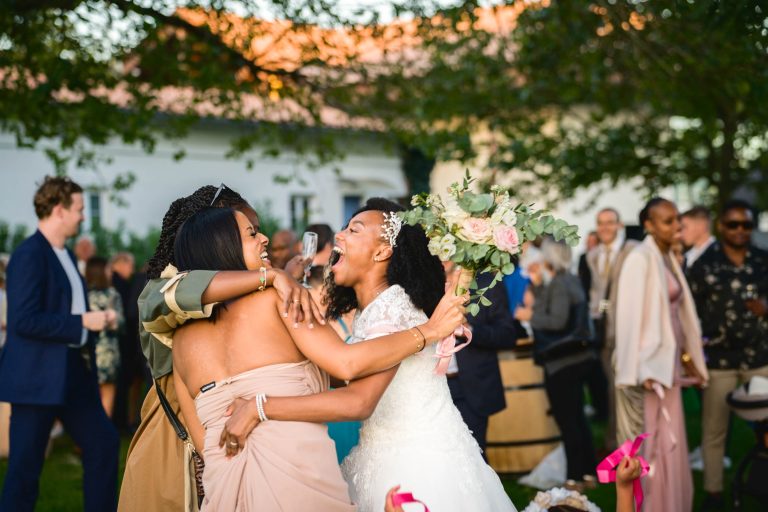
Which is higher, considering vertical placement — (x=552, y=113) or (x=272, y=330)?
(x=552, y=113)

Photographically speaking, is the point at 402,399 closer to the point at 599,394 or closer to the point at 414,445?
the point at 414,445

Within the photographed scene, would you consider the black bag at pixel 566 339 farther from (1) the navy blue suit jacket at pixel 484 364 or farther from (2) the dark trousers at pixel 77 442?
(2) the dark trousers at pixel 77 442

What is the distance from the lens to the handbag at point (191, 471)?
12.8 ft

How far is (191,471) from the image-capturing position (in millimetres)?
3947

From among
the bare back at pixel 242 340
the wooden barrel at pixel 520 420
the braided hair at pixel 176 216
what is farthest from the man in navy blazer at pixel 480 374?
the bare back at pixel 242 340

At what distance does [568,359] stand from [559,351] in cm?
A: 10

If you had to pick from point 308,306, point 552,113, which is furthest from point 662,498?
point 552,113

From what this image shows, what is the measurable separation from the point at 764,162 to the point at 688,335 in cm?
1040

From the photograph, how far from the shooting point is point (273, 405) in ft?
10.7

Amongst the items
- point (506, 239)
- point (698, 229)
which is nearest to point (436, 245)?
point (506, 239)

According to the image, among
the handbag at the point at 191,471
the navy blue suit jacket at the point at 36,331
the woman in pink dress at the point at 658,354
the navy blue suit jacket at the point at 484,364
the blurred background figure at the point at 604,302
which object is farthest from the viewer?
the blurred background figure at the point at 604,302

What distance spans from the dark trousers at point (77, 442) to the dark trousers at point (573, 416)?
373 centimetres

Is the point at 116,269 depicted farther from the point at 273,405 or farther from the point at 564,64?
the point at 273,405

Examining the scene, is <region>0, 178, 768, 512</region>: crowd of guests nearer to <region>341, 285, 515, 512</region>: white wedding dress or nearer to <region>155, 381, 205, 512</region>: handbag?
<region>155, 381, 205, 512</region>: handbag
